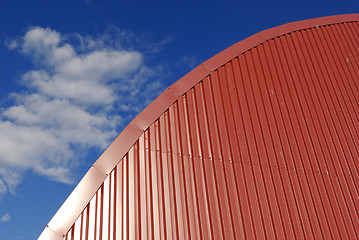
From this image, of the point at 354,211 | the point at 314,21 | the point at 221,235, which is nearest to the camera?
the point at 221,235

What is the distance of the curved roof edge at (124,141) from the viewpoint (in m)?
5.14

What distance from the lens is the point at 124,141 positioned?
5961mm

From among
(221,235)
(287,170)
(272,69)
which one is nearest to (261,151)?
(287,170)

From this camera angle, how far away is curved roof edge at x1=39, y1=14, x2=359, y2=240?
514 cm

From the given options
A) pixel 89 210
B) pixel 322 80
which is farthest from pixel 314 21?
pixel 89 210

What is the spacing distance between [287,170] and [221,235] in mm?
2051

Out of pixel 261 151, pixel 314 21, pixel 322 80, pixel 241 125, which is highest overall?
pixel 314 21

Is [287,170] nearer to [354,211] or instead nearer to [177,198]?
[354,211]

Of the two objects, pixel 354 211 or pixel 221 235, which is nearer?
pixel 221 235

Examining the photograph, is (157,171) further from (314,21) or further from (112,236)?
(314,21)

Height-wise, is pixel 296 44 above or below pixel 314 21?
below

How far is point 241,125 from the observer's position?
7008 mm

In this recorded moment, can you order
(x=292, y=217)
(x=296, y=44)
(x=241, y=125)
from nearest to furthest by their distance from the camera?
(x=292, y=217), (x=241, y=125), (x=296, y=44)

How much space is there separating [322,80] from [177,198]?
5.21 metres
